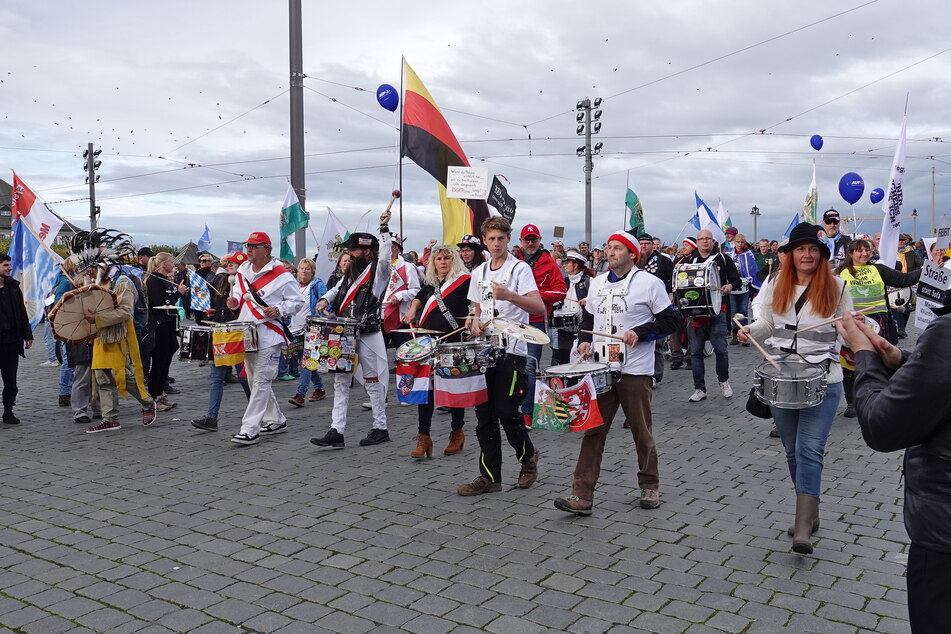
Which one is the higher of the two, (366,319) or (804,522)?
(366,319)

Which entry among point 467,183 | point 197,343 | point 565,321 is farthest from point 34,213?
point 565,321

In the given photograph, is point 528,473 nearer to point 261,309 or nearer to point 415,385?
point 415,385

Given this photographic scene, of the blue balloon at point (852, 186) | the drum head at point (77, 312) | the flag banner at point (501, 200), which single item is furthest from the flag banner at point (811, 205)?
the drum head at point (77, 312)

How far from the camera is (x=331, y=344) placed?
25.6 feet

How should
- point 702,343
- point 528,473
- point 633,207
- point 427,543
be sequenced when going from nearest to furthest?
point 427,543, point 528,473, point 702,343, point 633,207

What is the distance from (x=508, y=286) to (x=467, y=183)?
2.97 m

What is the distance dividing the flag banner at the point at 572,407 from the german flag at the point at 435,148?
13.7 feet

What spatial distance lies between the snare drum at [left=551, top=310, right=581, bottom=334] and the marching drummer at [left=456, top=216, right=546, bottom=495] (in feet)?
→ 11.1

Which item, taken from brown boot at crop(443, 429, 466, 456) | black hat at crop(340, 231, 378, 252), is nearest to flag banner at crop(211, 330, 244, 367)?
black hat at crop(340, 231, 378, 252)

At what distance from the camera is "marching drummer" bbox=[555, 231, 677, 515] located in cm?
559

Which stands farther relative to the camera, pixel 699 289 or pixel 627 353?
pixel 699 289

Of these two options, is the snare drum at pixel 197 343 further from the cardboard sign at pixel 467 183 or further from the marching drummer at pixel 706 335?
the marching drummer at pixel 706 335

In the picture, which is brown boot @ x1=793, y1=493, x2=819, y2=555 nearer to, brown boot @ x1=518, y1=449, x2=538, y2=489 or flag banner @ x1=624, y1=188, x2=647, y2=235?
brown boot @ x1=518, y1=449, x2=538, y2=489

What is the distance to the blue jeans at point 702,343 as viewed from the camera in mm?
10062
